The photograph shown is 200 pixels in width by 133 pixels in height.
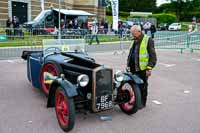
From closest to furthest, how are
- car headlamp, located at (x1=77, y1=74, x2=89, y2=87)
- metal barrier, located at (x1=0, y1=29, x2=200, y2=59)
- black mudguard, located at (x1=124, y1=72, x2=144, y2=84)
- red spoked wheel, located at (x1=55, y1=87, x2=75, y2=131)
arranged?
1. red spoked wheel, located at (x1=55, y1=87, x2=75, y2=131)
2. car headlamp, located at (x1=77, y1=74, x2=89, y2=87)
3. black mudguard, located at (x1=124, y1=72, x2=144, y2=84)
4. metal barrier, located at (x1=0, y1=29, x2=200, y2=59)

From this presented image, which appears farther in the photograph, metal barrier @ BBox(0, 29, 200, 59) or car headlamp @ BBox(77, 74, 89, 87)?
metal barrier @ BBox(0, 29, 200, 59)

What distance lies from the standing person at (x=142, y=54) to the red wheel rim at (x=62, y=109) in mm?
1583

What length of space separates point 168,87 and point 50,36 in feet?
37.5

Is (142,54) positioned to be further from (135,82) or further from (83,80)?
(83,80)

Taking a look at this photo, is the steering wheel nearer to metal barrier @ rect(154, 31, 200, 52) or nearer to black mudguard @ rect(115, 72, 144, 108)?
black mudguard @ rect(115, 72, 144, 108)

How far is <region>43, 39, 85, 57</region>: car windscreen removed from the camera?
703 centimetres

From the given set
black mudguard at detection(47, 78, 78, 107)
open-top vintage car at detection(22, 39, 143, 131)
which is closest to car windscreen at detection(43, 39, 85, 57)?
open-top vintage car at detection(22, 39, 143, 131)

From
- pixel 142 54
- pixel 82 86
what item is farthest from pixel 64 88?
pixel 142 54

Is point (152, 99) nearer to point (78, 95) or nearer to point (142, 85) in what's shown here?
point (142, 85)

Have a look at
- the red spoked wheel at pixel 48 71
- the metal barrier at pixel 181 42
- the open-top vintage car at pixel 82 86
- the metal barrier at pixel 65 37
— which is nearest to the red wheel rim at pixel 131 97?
the open-top vintage car at pixel 82 86

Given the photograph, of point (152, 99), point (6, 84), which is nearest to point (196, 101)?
point (152, 99)

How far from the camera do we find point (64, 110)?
5172 millimetres

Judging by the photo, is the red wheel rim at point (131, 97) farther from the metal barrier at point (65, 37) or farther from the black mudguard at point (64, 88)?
the metal barrier at point (65, 37)

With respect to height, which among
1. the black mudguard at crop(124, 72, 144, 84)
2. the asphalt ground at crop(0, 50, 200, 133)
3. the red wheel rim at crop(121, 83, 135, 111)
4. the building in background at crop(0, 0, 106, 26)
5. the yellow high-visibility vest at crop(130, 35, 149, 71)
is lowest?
the asphalt ground at crop(0, 50, 200, 133)
